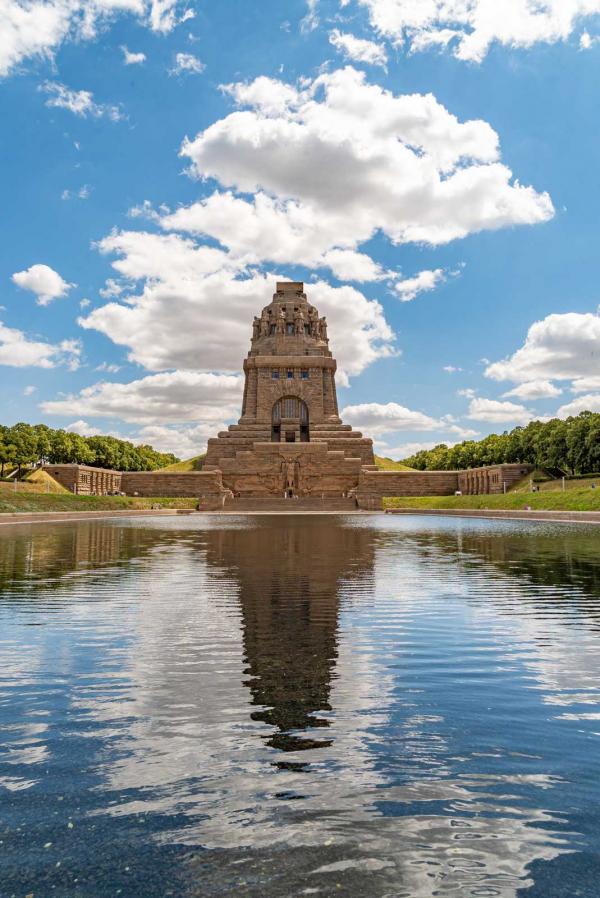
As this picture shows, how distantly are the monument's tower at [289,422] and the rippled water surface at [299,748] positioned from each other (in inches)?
2532

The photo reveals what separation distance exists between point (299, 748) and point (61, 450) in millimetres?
96121

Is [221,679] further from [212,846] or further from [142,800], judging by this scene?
[212,846]

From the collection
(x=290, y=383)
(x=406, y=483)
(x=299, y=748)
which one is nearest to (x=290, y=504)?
(x=406, y=483)

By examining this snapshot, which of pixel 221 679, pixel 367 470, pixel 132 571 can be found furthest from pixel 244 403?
pixel 221 679

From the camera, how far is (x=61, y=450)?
9462 cm

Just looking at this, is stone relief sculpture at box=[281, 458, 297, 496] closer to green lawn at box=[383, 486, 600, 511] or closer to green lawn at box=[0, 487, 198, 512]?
green lawn at box=[383, 486, 600, 511]

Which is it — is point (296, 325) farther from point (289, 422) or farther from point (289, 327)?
point (289, 422)

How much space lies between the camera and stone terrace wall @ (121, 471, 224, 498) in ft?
244

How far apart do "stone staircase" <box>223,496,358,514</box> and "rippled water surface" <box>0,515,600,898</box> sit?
56053 mm

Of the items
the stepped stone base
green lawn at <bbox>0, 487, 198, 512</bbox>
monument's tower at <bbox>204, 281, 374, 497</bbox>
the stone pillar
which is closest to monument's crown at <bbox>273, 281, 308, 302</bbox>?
monument's tower at <bbox>204, 281, 374, 497</bbox>

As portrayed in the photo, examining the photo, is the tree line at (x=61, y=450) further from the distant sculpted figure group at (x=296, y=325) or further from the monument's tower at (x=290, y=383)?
the distant sculpted figure group at (x=296, y=325)

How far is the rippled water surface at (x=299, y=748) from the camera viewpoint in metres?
3.20

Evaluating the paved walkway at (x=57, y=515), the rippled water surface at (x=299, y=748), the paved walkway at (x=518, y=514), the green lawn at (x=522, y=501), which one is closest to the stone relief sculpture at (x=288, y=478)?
the green lawn at (x=522, y=501)

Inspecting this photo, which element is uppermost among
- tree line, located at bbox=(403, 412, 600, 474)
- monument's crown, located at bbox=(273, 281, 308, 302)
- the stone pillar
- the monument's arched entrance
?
monument's crown, located at bbox=(273, 281, 308, 302)
